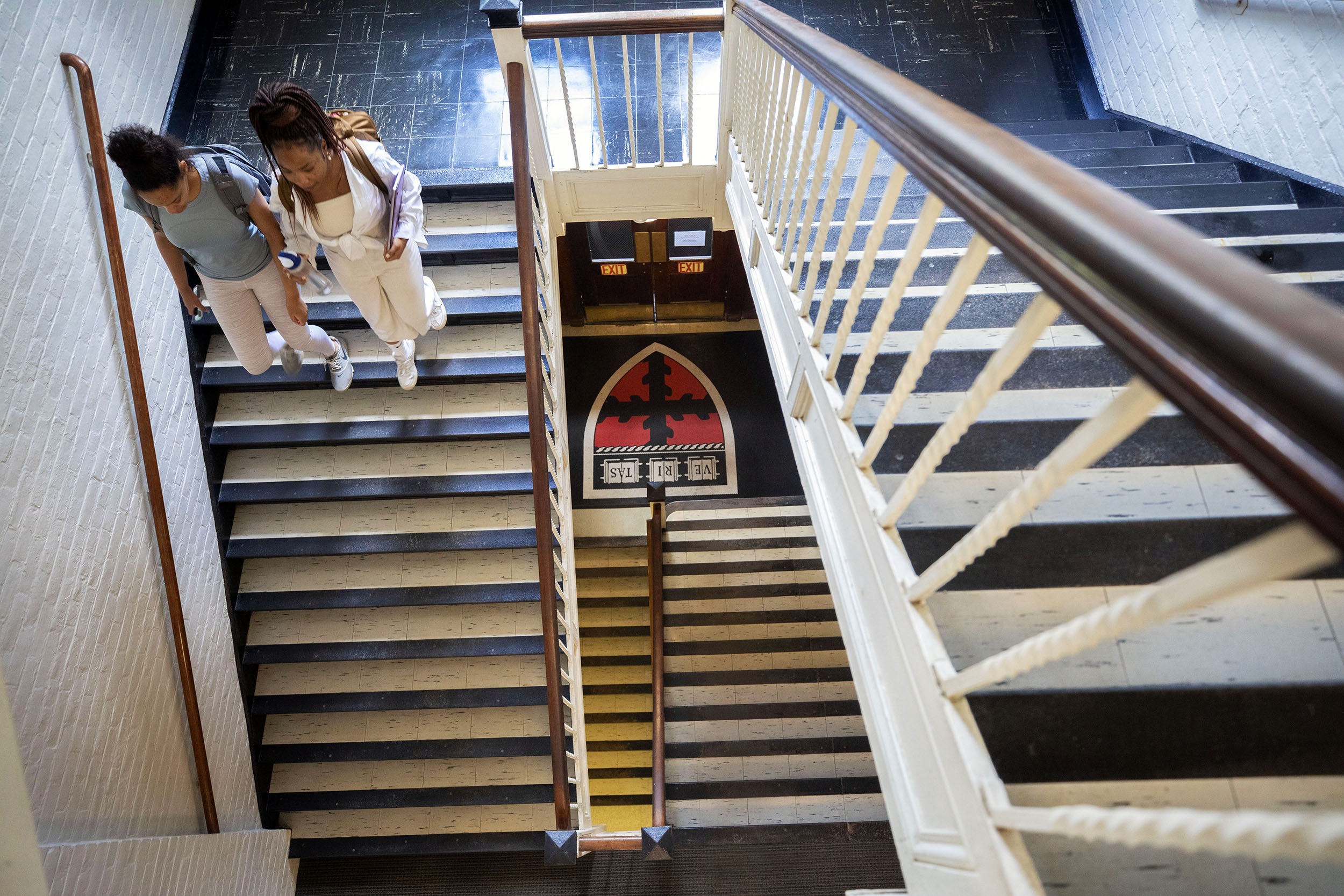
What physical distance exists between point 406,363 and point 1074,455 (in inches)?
134

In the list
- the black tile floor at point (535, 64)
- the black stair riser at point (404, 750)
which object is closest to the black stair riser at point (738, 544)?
the black stair riser at point (404, 750)

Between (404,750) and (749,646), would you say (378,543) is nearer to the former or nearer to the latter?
(404,750)

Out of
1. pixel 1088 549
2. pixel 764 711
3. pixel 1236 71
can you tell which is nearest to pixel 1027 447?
pixel 1088 549

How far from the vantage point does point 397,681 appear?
4.01m

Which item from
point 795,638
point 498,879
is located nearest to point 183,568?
point 498,879

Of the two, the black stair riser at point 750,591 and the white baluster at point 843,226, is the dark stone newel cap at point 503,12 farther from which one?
the black stair riser at point 750,591

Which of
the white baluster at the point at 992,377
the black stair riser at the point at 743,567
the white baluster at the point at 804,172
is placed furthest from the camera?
the black stair riser at the point at 743,567

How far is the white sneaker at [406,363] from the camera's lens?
3.51 meters

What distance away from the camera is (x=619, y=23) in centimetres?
305

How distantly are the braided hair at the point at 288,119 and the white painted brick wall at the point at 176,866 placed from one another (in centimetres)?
248

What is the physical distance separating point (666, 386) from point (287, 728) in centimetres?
460

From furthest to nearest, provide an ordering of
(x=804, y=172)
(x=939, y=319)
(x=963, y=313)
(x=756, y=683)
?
(x=756, y=683) → (x=963, y=313) → (x=804, y=172) → (x=939, y=319)

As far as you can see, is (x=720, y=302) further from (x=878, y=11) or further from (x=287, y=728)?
(x=287, y=728)

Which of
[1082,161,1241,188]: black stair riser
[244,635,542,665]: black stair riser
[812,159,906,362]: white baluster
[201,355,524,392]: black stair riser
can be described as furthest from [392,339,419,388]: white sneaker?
[1082,161,1241,188]: black stair riser
